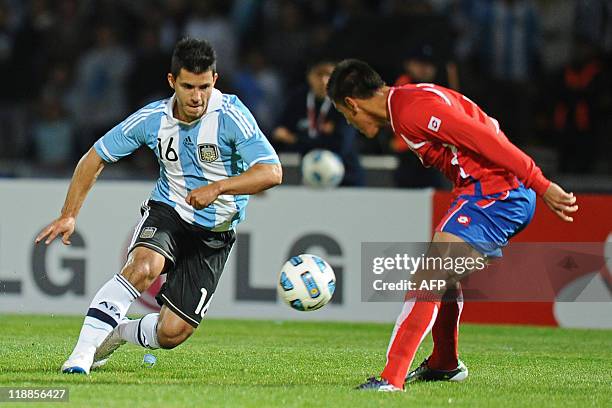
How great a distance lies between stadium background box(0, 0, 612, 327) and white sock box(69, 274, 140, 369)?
14.8 ft

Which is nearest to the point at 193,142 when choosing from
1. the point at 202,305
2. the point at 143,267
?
the point at 143,267

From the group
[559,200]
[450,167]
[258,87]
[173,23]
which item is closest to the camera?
[559,200]

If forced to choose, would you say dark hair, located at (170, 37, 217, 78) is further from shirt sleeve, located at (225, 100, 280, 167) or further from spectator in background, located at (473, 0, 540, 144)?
spectator in background, located at (473, 0, 540, 144)

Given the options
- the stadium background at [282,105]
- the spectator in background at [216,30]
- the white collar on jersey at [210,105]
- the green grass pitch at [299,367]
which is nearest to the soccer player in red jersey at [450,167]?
the green grass pitch at [299,367]

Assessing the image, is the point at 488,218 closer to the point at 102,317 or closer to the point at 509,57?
the point at 102,317

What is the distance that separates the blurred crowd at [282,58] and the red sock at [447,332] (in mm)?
6978

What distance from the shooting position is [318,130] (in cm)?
1242

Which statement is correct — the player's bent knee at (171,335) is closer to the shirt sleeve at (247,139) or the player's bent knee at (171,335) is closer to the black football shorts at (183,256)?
the black football shorts at (183,256)

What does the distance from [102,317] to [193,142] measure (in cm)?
123

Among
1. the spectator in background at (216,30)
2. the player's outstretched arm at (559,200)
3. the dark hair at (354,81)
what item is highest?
the spectator in background at (216,30)

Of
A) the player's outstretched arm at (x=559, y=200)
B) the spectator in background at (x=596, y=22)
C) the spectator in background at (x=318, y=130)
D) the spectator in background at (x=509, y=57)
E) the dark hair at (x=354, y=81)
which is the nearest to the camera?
the player's outstretched arm at (x=559, y=200)

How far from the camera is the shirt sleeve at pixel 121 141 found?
24.8 feet

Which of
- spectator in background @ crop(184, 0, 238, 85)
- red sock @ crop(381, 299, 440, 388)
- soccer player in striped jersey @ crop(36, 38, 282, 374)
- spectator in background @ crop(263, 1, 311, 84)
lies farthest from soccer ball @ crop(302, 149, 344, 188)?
red sock @ crop(381, 299, 440, 388)

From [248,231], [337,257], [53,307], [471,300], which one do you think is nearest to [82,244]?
[53,307]
